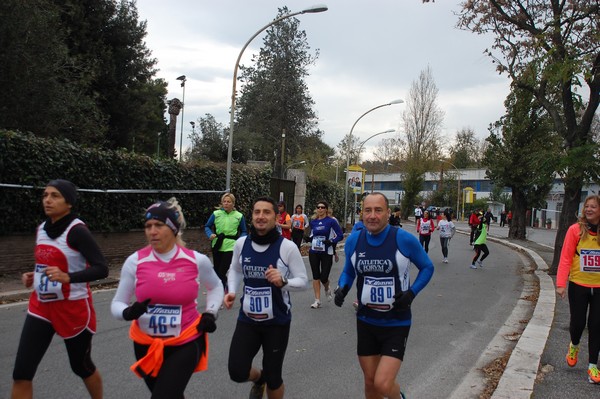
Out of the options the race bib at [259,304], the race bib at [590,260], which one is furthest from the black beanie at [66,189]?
the race bib at [590,260]

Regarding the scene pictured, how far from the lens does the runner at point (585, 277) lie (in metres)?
5.31

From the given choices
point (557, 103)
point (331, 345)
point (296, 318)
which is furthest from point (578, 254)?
point (557, 103)

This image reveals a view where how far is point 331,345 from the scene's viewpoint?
6.63m

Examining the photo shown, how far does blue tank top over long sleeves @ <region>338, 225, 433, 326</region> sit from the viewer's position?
387cm

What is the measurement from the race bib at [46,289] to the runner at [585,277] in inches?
184

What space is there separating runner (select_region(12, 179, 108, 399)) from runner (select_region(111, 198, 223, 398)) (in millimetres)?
632

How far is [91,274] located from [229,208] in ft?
15.1

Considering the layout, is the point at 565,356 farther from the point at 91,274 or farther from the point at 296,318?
the point at 91,274

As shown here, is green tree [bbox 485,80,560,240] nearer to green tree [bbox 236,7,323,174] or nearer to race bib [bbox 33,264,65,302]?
green tree [bbox 236,7,323,174]

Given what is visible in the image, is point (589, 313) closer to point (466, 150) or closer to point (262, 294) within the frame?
point (262, 294)

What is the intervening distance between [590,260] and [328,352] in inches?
120

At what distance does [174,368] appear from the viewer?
121 inches

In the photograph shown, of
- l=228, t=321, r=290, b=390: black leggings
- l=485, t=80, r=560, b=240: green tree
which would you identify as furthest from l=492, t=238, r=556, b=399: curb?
l=485, t=80, r=560, b=240: green tree

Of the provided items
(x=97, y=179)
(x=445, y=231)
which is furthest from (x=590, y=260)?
(x=445, y=231)
